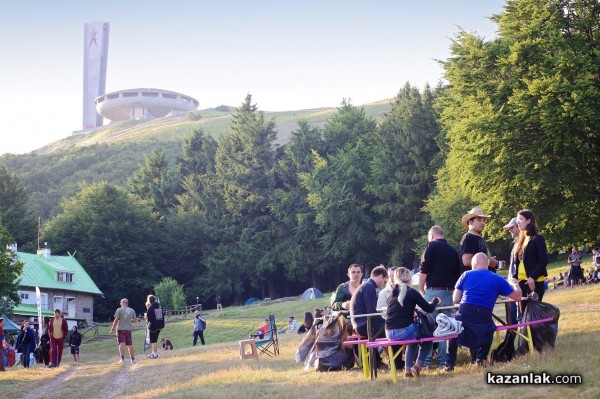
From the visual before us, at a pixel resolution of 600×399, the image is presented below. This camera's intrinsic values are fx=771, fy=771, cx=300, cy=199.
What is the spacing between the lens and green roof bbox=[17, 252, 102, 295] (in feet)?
191

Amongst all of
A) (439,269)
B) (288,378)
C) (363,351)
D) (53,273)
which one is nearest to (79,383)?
(288,378)

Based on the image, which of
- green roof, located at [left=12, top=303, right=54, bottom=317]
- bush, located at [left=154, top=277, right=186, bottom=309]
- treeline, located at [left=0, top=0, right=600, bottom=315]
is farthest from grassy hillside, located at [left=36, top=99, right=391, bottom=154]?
green roof, located at [left=12, top=303, right=54, bottom=317]

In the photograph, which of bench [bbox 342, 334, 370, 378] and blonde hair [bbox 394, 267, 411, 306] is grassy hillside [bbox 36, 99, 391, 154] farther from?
blonde hair [bbox 394, 267, 411, 306]

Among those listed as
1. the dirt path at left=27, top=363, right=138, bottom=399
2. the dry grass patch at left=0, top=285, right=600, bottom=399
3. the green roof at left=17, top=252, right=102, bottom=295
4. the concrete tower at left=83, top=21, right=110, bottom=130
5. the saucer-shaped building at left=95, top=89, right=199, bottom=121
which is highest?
the concrete tower at left=83, top=21, right=110, bottom=130

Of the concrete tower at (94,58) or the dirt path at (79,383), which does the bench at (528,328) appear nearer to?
the dirt path at (79,383)

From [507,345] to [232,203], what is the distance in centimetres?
5890

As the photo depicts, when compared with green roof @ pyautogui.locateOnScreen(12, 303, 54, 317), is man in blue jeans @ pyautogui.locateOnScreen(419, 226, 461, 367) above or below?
above

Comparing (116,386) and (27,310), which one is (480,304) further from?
(27,310)

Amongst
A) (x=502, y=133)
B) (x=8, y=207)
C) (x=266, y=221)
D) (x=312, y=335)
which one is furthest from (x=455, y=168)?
(x=8, y=207)

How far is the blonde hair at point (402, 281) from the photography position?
11.4m

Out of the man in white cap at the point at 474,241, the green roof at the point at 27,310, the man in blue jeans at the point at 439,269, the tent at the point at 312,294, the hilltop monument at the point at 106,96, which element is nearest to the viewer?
the man in blue jeans at the point at 439,269

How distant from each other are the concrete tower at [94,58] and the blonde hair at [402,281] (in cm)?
18292

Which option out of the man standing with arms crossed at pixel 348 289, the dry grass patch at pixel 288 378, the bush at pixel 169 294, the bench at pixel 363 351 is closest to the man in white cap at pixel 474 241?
the dry grass patch at pixel 288 378

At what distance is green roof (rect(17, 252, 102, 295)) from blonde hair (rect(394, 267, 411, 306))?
50.1m
